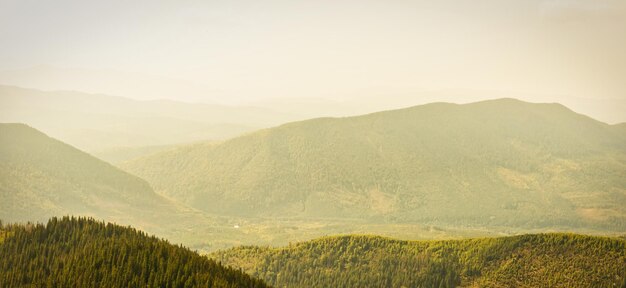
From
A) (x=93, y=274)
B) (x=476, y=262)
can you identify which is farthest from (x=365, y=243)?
(x=93, y=274)

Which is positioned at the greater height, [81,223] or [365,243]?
[81,223]

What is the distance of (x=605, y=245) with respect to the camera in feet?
303

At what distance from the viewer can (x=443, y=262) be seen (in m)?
102

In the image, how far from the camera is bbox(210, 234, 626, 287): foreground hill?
291ft

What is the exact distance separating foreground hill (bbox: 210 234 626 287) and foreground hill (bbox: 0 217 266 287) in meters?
34.2

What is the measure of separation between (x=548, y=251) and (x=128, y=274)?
6695cm

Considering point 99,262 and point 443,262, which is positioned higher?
point 99,262

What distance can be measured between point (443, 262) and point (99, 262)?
59.7 metres

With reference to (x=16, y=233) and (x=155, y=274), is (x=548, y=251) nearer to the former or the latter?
(x=155, y=274)

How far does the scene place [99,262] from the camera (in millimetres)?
65812

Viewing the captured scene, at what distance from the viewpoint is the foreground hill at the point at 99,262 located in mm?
62812

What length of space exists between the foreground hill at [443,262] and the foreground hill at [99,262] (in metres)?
34.2

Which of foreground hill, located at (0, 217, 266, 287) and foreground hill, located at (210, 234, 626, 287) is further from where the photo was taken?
foreground hill, located at (210, 234, 626, 287)

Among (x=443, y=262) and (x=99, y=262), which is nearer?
(x=99, y=262)
